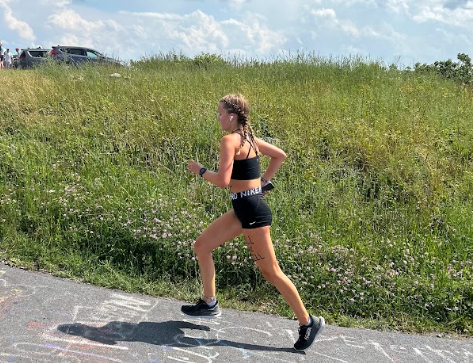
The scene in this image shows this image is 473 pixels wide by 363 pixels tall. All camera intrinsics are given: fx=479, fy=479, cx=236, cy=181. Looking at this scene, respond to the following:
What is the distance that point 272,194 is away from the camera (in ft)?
19.3

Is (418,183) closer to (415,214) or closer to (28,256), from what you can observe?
(415,214)

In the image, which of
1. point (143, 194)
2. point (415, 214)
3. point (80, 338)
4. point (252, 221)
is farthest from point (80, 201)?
point (415, 214)

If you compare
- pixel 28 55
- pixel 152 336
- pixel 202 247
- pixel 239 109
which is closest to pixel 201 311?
pixel 152 336

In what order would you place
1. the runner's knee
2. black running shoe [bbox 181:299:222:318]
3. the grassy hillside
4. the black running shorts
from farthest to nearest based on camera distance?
the grassy hillside → black running shoe [bbox 181:299:222:318] → the runner's knee → the black running shorts

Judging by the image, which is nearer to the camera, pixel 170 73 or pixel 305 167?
pixel 305 167

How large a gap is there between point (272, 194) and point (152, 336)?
2.62 m

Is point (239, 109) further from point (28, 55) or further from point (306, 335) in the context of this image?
point (28, 55)

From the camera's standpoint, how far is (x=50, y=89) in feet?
31.6

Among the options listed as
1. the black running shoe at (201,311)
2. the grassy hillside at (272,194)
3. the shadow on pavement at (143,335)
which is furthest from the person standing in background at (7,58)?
the black running shoe at (201,311)

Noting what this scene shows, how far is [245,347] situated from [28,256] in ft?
9.18

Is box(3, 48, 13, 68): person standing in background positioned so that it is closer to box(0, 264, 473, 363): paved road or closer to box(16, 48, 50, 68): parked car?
box(16, 48, 50, 68): parked car

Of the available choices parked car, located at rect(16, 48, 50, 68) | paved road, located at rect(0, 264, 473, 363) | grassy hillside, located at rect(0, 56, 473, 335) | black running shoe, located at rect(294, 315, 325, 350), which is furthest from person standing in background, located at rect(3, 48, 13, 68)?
black running shoe, located at rect(294, 315, 325, 350)

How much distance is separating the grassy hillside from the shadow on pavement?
74cm

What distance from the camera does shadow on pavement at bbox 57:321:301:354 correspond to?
12.1 ft
